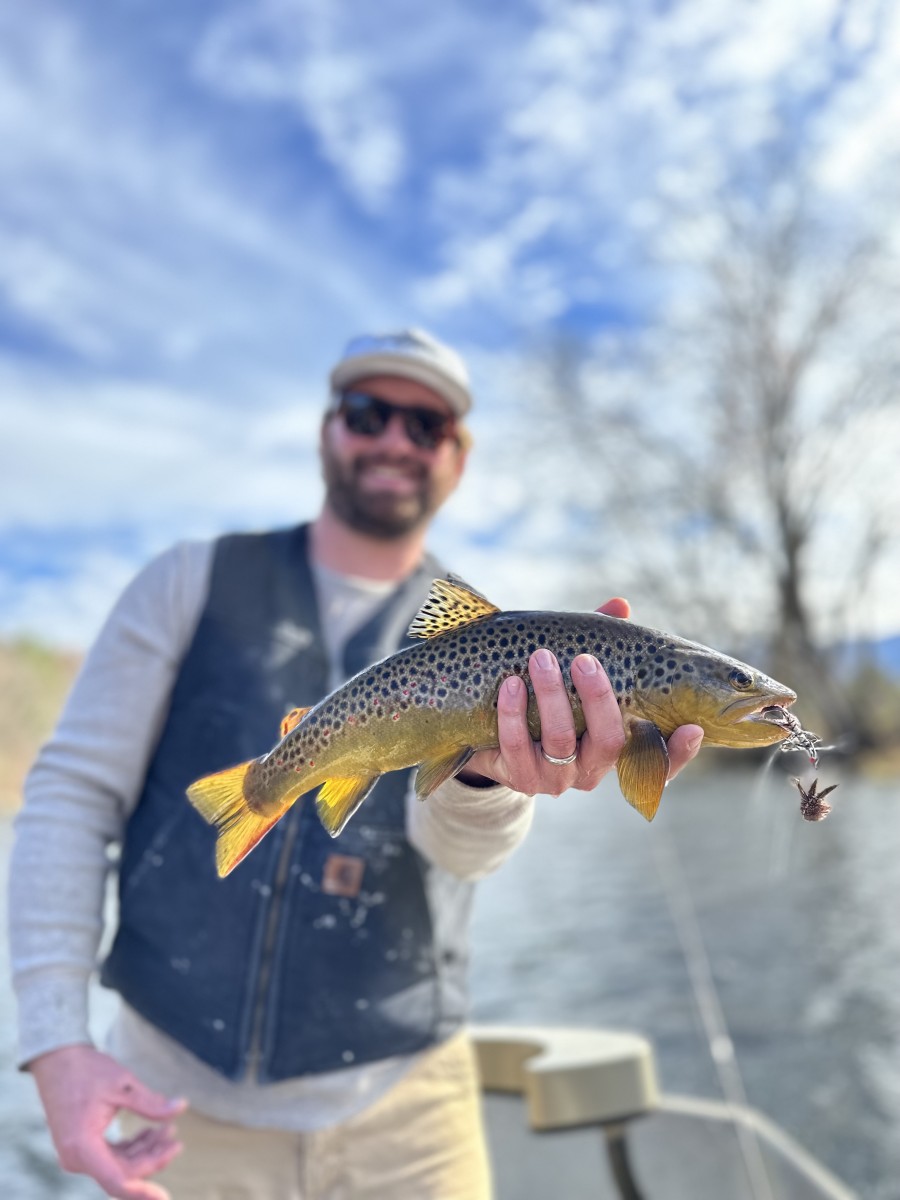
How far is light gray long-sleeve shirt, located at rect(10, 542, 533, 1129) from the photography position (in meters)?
2.57

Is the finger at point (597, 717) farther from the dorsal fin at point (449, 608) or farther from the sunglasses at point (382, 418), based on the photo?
the sunglasses at point (382, 418)

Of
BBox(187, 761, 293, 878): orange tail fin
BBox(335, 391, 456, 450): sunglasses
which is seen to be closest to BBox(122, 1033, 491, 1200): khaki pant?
BBox(187, 761, 293, 878): orange tail fin

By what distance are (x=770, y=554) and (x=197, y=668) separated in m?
20.1

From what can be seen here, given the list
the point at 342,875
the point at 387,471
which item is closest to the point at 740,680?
the point at 342,875

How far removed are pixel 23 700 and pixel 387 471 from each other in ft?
96.1

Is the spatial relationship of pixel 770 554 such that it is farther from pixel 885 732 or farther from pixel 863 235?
pixel 863 235

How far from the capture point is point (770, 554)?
21.6 meters

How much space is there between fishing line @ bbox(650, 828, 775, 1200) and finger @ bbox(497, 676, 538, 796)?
3515 mm

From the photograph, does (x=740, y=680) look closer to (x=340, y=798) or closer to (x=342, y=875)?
(x=340, y=798)

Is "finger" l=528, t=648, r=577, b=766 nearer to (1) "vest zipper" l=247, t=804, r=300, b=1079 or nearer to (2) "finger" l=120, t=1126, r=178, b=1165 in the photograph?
(1) "vest zipper" l=247, t=804, r=300, b=1079

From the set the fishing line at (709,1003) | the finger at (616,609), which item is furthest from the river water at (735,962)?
the finger at (616,609)

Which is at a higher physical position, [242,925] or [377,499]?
[377,499]

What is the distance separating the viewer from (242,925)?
275 cm

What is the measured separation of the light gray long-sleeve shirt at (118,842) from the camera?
257cm
